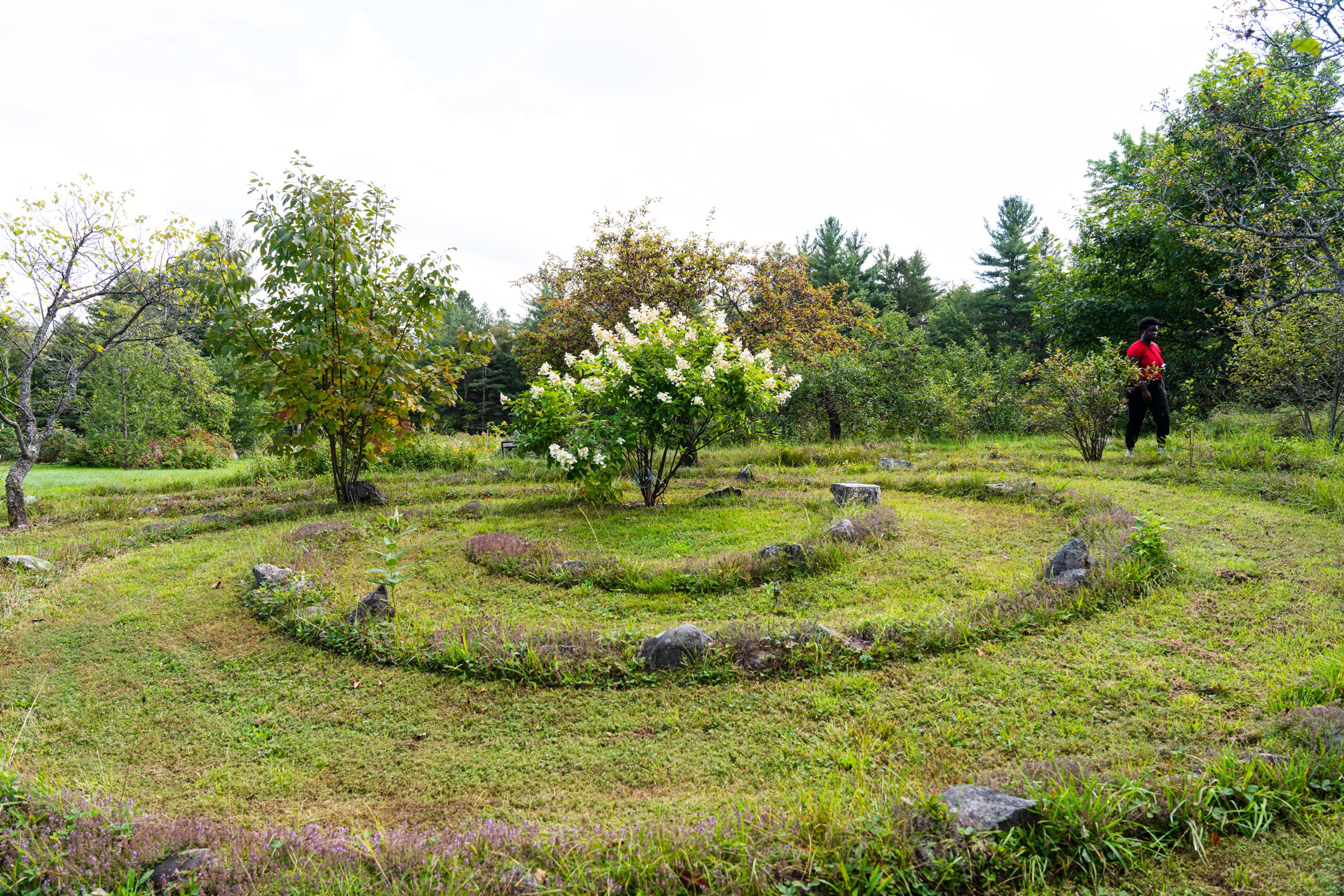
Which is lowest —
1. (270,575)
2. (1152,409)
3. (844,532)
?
(270,575)

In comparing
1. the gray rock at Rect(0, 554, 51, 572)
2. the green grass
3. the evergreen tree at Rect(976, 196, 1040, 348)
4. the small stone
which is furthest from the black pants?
the evergreen tree at Rect(976, 196, 1040, 348)

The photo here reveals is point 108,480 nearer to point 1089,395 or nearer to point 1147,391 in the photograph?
point 1089,395

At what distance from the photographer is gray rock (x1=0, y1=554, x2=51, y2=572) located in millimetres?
5254

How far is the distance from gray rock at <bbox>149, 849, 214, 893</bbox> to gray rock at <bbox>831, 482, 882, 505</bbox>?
5468 millimetres

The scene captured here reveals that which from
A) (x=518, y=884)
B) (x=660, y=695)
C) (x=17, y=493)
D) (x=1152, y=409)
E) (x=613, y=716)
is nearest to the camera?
(x=518, y=884)

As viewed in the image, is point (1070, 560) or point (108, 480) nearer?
point (1070, 560)

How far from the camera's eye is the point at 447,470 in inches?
420

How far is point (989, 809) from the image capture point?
2.02 m

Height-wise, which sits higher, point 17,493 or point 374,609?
point 17,493

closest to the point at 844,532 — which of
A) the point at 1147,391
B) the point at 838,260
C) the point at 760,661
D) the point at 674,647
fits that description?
the point at 760,661

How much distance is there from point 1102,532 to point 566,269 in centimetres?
1398

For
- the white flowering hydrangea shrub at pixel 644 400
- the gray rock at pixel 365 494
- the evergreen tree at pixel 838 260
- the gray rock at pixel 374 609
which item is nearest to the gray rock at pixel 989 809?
the gray rock at pixel 374 609

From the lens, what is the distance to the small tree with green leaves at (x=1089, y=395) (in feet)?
28.4

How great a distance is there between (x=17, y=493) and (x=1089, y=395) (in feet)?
43.1
